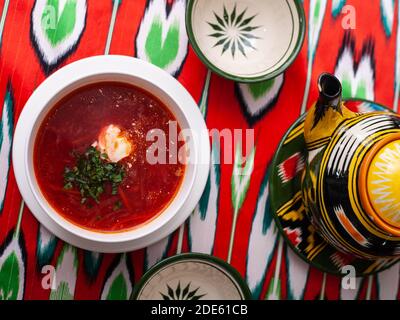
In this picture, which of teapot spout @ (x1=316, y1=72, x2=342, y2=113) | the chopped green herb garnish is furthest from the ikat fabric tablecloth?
teapot spout @ (x1=316, y1=72, x2=342, y2=113)

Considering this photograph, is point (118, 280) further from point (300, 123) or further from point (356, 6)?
point (356, 6)

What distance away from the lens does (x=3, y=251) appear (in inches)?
54.6

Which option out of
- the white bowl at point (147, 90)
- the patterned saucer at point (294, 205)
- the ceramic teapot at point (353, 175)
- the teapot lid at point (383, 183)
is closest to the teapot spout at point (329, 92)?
the ceramic teapot at point (353, 175)

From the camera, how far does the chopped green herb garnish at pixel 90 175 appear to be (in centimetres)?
132

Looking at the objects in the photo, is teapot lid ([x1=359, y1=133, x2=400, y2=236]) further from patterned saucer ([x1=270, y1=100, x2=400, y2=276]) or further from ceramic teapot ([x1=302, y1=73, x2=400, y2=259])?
patterned saucer ([x1=270, y1=100, x2=400, y2=276])

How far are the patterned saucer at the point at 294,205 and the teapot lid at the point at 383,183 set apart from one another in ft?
0.95

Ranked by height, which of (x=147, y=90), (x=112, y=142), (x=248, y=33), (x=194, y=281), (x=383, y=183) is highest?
(x=248, y=33)

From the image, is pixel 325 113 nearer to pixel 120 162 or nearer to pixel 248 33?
pixel 248 33

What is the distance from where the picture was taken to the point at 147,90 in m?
1.33

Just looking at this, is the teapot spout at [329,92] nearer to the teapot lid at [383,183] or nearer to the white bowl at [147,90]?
the teapot lid at [383,183]

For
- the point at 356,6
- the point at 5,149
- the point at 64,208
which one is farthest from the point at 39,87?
the point at 356,6

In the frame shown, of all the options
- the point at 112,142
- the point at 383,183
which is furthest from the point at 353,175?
the point at 112,142

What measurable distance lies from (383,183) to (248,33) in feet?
1.89

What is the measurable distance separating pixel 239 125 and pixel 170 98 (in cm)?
25
